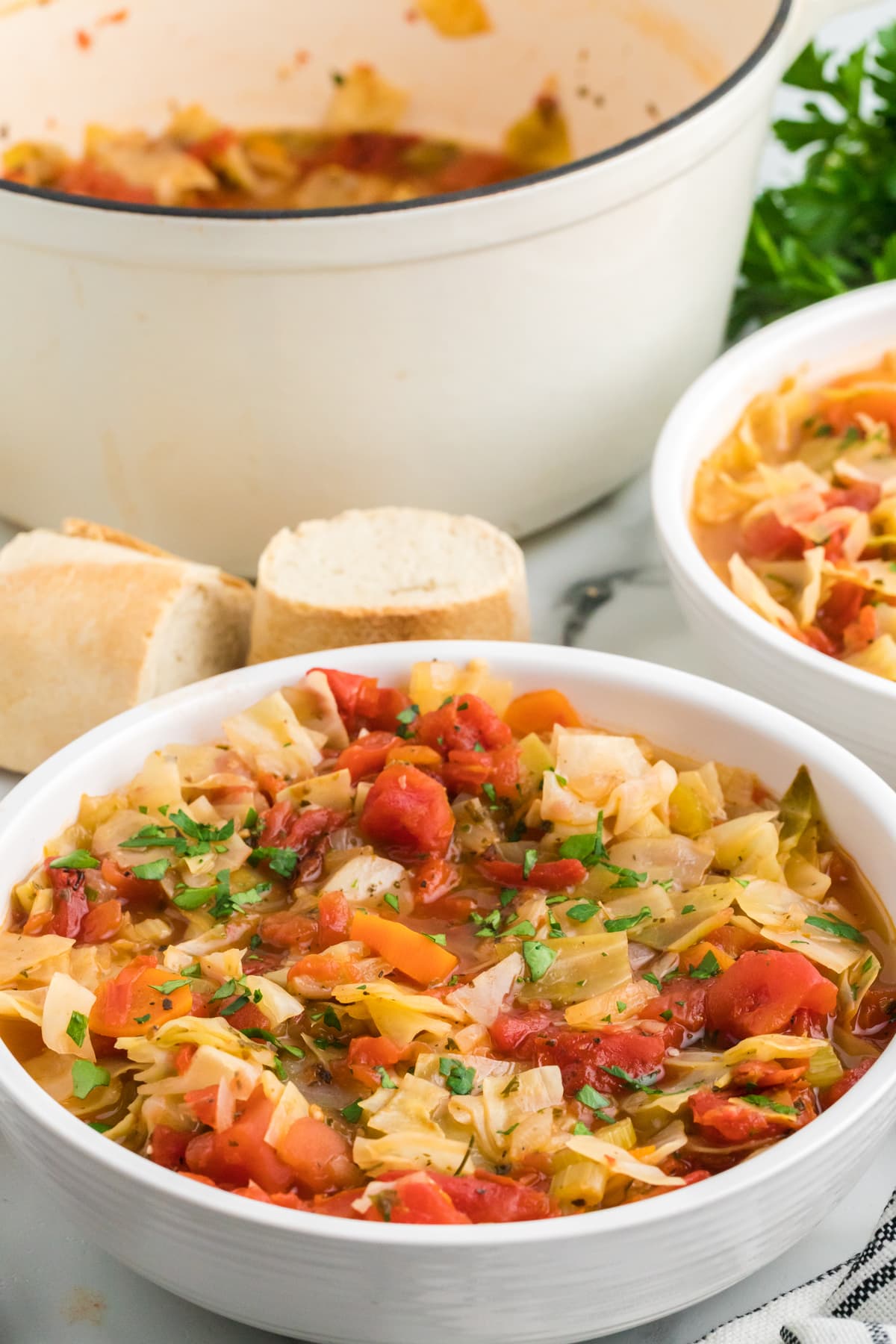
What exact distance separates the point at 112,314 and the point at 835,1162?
1.75 metres

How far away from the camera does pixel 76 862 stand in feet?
6.77

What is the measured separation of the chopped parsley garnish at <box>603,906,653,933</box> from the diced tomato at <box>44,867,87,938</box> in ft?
2.18

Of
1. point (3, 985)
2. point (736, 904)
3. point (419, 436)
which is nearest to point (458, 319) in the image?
point (419, 436)

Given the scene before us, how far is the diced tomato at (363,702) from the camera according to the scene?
7.54 ft

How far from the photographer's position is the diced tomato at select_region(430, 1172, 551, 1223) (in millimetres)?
1594

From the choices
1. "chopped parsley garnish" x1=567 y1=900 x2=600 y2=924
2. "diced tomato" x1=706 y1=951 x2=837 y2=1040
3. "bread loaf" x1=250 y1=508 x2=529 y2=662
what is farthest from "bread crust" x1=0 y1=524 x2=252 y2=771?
"diced tomato" x1=706 y1=951 x2=837 y2=1040

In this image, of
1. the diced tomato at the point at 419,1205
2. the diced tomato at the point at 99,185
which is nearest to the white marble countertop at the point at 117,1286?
the diced tomato at the point at 419,1205

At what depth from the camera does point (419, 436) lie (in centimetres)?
279

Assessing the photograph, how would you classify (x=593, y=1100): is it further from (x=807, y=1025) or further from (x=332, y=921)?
(x=332, y=921)

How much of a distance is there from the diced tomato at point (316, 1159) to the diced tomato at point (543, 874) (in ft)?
1.59

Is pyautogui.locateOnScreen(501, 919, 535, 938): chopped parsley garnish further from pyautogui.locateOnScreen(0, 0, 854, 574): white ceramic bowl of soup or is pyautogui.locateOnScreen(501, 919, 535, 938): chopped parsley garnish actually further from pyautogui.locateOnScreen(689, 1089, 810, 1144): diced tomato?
pyautogui.locateOnScreen(0, 0, 854, 574): white ceramic bowl of soup

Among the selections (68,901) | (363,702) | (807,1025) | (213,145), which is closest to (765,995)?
(807,1025)

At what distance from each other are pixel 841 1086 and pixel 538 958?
38cm

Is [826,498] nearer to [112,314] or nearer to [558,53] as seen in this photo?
[112,314]
